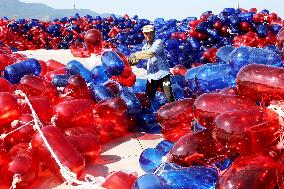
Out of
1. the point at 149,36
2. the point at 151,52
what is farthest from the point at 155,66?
the point at 149,36

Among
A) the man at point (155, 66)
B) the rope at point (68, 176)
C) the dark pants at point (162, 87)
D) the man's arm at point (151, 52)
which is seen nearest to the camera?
the rope at point (68, 176)

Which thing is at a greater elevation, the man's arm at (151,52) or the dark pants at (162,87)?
the man's arm at (151,52)

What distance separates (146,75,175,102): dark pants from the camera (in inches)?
250

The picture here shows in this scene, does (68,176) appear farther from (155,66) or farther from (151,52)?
(155,66)

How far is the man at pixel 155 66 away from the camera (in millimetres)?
6242

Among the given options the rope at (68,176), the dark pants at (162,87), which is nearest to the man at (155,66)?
the dark pants at (162,87)

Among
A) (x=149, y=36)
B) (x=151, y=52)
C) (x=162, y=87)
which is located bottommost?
(x=162, y=87)

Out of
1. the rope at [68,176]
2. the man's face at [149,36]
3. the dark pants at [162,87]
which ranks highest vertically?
the man's face at [149,36]

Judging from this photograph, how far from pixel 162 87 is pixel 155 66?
0.35 m

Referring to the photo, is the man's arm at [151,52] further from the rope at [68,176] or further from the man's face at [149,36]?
the rope at [68,176]

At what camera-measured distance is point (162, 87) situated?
6469 millimetres

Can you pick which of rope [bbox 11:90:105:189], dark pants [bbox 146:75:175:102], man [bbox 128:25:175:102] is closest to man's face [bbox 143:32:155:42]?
man [bbox 128:25:175:102]

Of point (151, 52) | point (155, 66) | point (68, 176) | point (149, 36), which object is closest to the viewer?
point (68, 176)

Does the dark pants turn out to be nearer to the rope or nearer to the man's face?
the man's face
